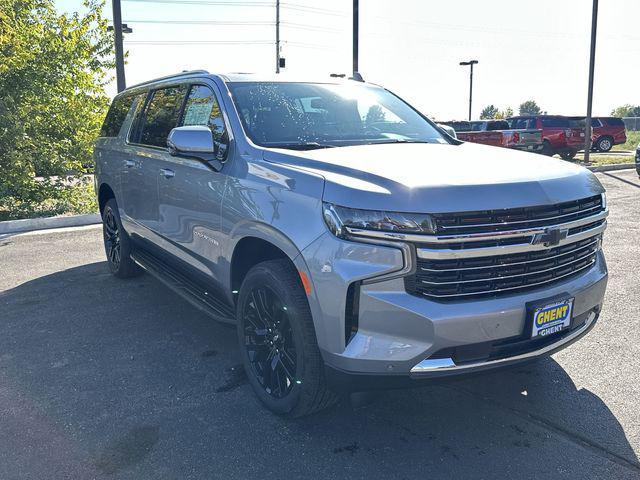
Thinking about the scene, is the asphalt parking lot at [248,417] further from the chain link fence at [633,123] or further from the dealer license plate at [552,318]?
the chain link fence at [633,123]

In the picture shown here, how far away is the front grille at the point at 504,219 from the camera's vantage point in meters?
2.40

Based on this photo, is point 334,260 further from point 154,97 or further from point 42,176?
point 42,176

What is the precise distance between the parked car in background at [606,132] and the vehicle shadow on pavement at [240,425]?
2985cm

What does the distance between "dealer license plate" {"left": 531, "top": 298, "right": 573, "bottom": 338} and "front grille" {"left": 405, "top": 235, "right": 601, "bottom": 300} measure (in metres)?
0.12

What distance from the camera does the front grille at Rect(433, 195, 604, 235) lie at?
2.40 meters

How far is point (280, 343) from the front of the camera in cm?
307

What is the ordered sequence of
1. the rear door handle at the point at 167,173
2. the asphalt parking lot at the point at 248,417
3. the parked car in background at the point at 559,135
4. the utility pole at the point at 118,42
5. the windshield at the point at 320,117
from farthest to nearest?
the parked car in background at the point at 559,135 → the utility pole at the point at 118,42 → the rear door handle at the point at 167,173 → the windshield at the point at 320,117 → the asphalt parking lot at the point at 248,417

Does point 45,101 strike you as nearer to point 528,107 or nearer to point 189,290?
point 189,290

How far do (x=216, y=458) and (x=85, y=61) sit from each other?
10248 millimetres

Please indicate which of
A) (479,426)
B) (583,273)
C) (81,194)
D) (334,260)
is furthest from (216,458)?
(81,194)

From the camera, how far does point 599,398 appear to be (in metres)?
3.30

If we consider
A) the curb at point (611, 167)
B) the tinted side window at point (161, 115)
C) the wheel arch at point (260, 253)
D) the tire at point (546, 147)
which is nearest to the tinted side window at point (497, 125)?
the tire at point (546, 147)

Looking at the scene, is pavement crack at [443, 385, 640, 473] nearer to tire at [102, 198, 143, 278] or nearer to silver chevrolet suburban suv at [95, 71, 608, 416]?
silver chevrolet suburban suv at [95, 71, 608, 416]

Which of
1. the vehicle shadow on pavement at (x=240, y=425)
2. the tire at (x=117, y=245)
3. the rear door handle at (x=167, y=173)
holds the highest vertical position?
the rear door handle at (x=167, y=173)
